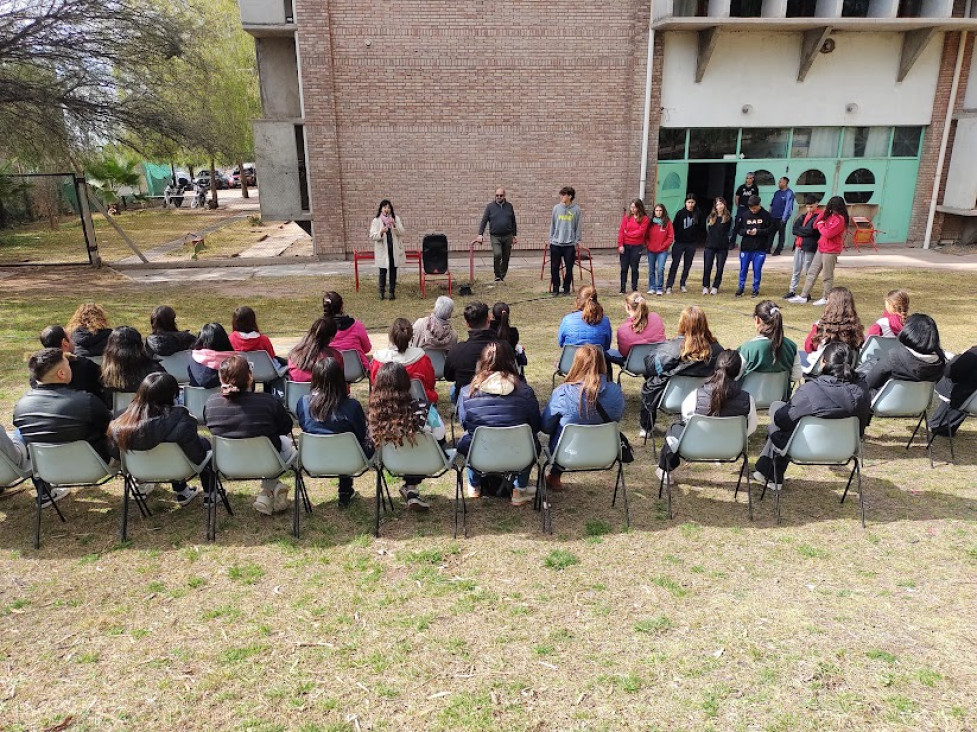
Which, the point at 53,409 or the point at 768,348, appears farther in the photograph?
the point at 768,348

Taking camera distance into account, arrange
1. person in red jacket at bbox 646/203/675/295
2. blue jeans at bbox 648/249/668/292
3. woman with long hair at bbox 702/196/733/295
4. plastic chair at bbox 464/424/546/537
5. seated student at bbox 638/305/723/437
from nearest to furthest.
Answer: plastic chair at bbox 464/424/546/537 → seated student at bbox 638/305/723/437 → person in red jacket at bbox 646/203/675/295 → woman with long hair at bbox 702/196/733/295 → blue jeans at bbox 648/249/668/292

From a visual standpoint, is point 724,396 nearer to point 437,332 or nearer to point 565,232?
point 437,332

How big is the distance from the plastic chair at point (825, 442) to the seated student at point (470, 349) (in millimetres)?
2421

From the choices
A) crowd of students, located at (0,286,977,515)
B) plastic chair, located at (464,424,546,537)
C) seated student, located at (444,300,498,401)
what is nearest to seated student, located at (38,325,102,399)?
crowd of students, located at (0,286,977,515)

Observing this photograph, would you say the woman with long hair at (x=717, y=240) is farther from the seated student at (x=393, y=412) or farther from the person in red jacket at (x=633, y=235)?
the seated student at (x=393, y=412)

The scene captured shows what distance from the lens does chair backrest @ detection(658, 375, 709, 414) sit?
5.65 meters

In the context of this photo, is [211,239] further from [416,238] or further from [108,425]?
[108,425]

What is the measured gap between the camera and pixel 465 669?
3.41 m

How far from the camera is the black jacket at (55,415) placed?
448cm

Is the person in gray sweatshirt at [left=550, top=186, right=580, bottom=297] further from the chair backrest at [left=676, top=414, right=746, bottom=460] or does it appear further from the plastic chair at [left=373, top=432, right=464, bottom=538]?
the plastic chair at [left=373, top=432, right=464, bottom=538]

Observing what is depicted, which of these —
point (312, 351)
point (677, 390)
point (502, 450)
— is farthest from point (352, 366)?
point (677, 390)

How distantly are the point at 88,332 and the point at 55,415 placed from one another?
187cm

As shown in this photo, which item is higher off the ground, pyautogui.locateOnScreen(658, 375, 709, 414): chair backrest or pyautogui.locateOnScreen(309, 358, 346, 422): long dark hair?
pyautogui.locateOnScreen(309, 358, 346, 422): long dark hair

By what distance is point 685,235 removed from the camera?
38.2 feet
